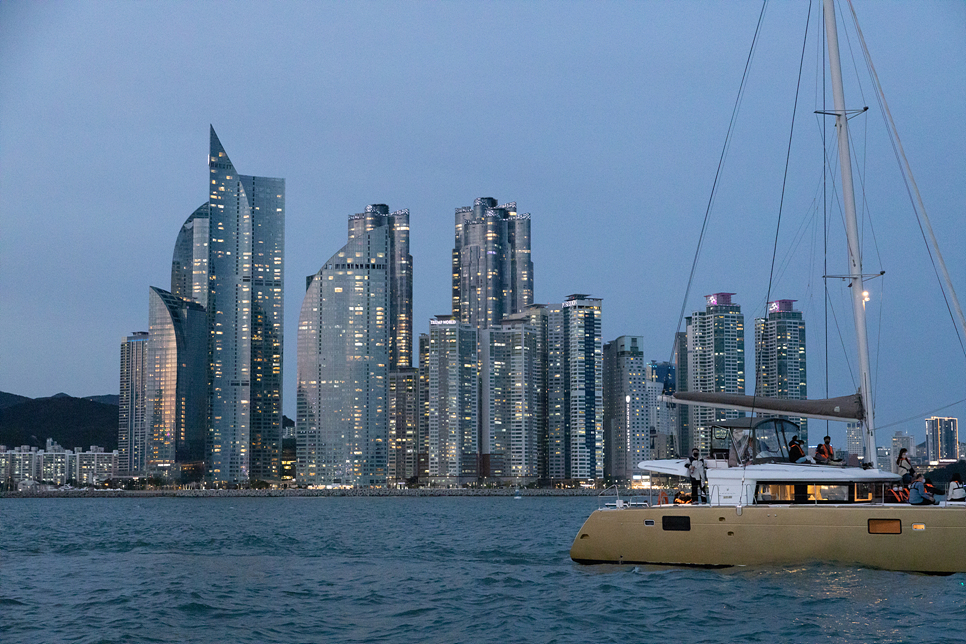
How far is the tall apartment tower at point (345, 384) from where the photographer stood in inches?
7490

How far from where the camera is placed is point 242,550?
31719mm

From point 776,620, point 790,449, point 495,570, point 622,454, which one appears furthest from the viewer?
point 622,454

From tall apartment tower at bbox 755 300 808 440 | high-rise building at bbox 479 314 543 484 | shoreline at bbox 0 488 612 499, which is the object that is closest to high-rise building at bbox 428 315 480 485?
high-rise building at bbox 479 314 543 484

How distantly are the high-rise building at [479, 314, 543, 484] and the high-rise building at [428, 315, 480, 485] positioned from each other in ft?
10.2

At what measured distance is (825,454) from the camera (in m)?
21.1

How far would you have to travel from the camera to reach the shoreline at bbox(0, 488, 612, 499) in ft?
544

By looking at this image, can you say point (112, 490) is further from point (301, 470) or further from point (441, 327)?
Result: point (441, 327)

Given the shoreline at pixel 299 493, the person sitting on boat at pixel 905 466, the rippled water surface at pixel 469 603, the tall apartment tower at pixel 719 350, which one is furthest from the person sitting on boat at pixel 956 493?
the shoreline at pixel 299 493

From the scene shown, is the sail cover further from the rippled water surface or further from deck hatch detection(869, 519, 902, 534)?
the rippled water surface

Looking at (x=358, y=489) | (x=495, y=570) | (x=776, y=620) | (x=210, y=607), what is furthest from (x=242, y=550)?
(x=358, y=489)

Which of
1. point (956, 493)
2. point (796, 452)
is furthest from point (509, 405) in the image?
point (956, 493)

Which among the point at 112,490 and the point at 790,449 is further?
the point at 112,490

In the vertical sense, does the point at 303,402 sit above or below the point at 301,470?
above

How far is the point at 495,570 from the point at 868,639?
10927 mm
